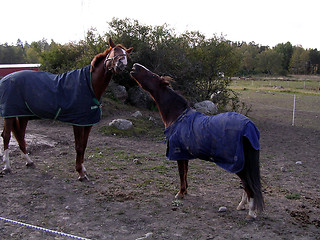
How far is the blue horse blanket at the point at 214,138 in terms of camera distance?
12.2 ft

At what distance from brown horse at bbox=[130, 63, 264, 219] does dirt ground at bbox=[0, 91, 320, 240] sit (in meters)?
0.44

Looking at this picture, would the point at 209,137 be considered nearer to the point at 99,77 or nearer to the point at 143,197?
the point at 143,197

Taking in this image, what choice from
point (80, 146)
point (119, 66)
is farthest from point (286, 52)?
point (80, 146)

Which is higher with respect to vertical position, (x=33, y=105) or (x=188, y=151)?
(x=33, y=105)

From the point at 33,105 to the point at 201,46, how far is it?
10.3m

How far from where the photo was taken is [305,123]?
41.4ft

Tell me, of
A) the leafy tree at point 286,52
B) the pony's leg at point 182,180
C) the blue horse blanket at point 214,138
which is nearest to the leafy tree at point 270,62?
the leafy tree at point 286,52

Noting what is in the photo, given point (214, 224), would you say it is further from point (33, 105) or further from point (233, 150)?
point (33, 105)

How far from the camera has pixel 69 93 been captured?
5305 mm

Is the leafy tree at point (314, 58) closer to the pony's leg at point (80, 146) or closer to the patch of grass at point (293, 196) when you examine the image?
the patch of grass at point (293, 196)

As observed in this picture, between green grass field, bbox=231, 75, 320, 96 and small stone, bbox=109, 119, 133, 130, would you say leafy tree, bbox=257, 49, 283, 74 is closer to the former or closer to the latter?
green grass field, bbox=231, 75, 320, 96

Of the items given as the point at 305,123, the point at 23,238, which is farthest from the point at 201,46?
the point at 23,238

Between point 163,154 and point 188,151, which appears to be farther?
point 163,154

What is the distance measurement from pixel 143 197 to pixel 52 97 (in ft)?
8.16
